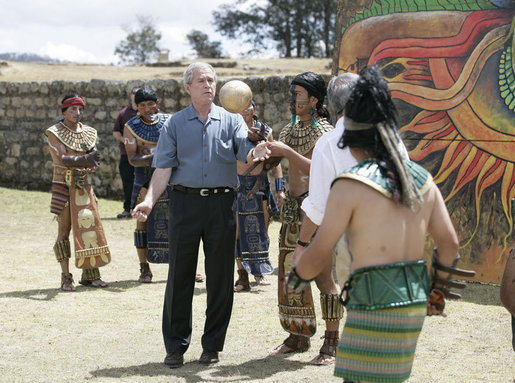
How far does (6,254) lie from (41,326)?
3.41m

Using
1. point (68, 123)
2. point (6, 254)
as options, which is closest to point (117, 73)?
point (6, 254)

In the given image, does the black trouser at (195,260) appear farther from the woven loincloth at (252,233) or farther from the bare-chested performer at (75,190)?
the bare-chested performer at (75,190)

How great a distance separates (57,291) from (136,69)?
15.0 meters

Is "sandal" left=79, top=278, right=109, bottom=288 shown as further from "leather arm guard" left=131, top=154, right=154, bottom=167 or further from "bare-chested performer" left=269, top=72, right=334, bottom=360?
"bare-chested performer" left=269, top=72, right=334, bottom=360

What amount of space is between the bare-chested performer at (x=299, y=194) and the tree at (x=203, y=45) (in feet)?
116

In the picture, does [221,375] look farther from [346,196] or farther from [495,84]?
[495,84]

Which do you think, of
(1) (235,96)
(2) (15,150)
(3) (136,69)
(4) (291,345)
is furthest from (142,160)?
(3) (136,69)

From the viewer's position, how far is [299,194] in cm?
531

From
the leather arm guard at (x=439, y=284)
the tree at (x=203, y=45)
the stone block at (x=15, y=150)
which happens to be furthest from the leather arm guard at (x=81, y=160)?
the tree at (x=203, y=45)

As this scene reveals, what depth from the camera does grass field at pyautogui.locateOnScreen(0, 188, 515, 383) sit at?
4.98m

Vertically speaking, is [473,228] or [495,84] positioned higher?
[495,84]

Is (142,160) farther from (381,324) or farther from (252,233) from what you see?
(381,324)

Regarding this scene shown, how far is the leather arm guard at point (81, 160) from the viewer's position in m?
7.27

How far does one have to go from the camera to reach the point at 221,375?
16.2ft
